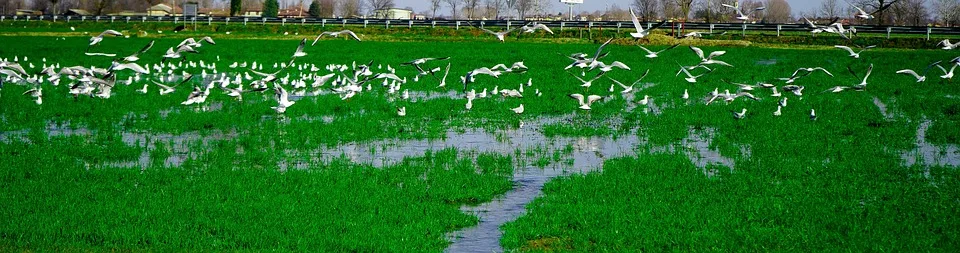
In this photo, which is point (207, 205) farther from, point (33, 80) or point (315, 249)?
point (33, 80)

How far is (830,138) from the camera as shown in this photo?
736 inches

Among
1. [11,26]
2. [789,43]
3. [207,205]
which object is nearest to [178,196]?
[207,205]

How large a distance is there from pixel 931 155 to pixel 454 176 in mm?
8140

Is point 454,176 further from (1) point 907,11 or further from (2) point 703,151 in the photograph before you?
(1) point 907,11

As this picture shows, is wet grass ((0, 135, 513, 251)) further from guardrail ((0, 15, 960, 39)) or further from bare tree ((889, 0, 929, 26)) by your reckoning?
bare tree ((889, 0, 929, 26))

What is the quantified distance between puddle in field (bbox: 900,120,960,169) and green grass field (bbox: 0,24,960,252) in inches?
2.5

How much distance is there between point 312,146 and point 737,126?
8.42 metres

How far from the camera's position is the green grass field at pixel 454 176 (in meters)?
10.9

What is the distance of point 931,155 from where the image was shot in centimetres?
1714

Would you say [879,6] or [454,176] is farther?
[879,6]

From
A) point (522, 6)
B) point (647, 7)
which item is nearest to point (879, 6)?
point (647, 7)

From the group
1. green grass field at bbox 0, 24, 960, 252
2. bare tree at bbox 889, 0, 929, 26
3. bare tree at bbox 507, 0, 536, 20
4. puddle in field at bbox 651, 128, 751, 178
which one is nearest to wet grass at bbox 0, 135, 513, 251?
green grass field at bbox 0, 24, 960, 252

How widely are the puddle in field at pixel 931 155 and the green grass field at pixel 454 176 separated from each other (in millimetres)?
63

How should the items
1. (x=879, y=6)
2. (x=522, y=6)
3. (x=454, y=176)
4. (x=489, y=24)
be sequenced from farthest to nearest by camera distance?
1. (x=522, y=6)
2. (x=489, y=24)
3. (x=879, y=6)
4. (x=454, y=176)
